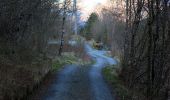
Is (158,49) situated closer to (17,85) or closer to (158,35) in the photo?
(158,35)

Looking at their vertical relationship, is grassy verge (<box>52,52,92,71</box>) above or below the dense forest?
below

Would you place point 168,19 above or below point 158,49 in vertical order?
above

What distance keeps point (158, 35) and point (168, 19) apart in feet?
2.81

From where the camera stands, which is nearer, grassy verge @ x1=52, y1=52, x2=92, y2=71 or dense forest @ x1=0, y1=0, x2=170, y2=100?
dense forest @ x1=0, y1=0, x2=170, y2=100

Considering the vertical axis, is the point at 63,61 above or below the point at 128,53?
below

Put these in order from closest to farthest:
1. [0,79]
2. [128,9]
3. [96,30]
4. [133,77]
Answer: [0,79] < [133,77] < [128,9] < [96,30]

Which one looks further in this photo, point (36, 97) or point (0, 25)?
point (0, 25)

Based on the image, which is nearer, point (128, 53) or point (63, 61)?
point (128, 53)

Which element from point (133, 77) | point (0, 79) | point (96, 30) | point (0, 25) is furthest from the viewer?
point (96, 30)

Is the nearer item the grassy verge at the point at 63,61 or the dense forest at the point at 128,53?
the dense forest at the point at 128,53

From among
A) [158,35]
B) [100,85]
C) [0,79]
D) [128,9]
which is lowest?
[100,85]

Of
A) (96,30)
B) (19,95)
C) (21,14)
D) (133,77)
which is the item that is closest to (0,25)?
(21,14)

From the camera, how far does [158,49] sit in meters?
17.8

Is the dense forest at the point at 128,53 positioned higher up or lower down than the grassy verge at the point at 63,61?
higher up
